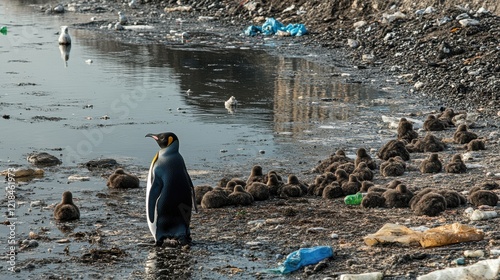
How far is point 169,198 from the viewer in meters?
9.48

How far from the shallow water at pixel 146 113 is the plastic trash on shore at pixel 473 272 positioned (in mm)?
1864

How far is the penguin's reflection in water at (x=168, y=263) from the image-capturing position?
27.4 ft

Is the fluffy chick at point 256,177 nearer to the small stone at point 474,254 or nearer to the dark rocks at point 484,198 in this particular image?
the dark rocks at point 484,198

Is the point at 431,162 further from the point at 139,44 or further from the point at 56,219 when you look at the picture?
the point at 139,44

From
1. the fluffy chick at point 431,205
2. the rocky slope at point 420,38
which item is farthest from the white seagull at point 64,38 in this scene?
the fluffy chick at point 431,205

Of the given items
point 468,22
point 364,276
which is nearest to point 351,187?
point 364,276

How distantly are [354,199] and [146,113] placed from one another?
7.39 meters

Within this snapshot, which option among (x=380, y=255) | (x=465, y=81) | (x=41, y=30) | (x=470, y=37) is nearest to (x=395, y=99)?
(x=465, y=81)

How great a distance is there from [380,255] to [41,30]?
23964 mm

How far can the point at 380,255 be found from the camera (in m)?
8.34

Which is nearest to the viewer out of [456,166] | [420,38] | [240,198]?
[240,198]

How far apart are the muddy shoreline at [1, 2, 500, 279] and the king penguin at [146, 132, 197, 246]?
0.21 meters

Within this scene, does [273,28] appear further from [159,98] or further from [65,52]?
[159,98]

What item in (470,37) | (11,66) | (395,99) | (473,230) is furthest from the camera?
(11,66)
